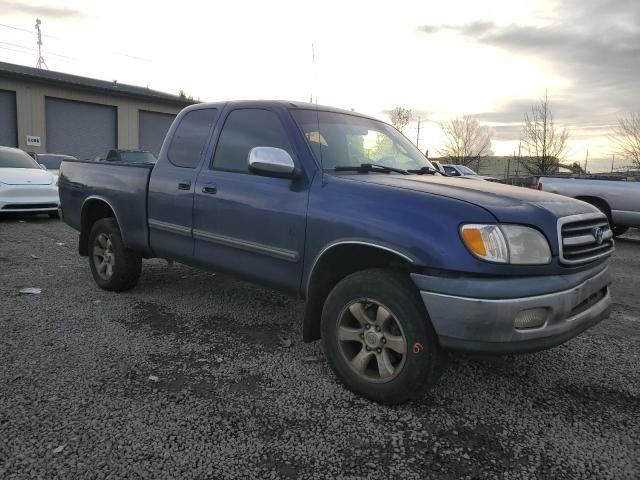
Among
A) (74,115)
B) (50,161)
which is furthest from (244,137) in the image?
(74,115)

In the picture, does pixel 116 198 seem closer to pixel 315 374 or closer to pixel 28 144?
pixel 315 374

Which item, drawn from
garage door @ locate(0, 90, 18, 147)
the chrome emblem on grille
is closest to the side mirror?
the chrome emblem on grille

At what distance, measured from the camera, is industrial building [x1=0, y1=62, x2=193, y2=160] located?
927 inches

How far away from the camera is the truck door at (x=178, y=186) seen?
4.21 meters

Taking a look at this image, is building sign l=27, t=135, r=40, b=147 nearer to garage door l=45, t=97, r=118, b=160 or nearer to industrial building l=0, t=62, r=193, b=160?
industrial building l=0, t=62, r=193, b=160

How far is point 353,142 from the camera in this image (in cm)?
384

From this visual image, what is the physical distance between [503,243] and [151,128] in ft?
96.1

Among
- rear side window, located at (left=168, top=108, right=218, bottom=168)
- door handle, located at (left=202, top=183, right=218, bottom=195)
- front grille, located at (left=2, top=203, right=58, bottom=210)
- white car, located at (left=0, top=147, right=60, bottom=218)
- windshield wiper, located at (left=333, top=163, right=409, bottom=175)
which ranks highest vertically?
rear side window, located at (left=168, top=108, right=218, bottom=168)

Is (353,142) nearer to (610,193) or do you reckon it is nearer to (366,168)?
(366,168)

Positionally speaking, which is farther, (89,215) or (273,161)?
(89,215)

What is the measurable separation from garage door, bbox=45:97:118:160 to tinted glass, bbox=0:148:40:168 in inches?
589

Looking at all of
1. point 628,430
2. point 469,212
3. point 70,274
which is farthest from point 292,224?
point 70,274

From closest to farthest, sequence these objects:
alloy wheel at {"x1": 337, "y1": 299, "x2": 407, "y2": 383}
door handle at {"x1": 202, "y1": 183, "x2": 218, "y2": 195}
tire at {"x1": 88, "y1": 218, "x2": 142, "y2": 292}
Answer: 1. alloy wheel at {"x1": 337, "y1": 299, "x2": 407, "y2": 383}
2. door handle at {"x1": 202, "y1": 183, "x2": 218, "y2": 195}
3. tire at {"x1": 88, "y1": 218, "x2": 142, "y2": 292}

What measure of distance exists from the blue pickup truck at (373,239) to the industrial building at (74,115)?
23.4 meters
